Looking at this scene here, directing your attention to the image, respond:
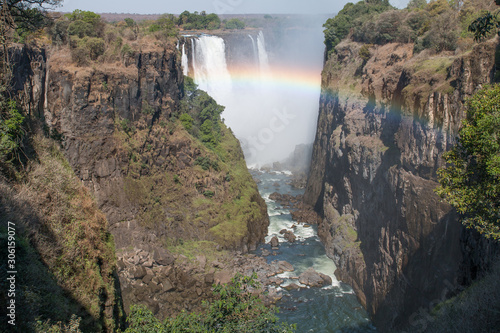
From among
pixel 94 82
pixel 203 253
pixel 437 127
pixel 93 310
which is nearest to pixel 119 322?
pixel 93 310

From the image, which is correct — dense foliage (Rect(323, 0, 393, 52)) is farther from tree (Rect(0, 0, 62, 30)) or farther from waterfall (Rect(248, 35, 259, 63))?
tree (Rect(0, 0, 62, 30))

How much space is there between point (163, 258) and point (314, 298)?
39.7 feet

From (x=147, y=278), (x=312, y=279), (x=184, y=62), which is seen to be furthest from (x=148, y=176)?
(x=184, y=62)

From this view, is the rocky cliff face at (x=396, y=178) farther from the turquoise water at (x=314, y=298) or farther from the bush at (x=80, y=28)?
the bush at (x=80, y=28)

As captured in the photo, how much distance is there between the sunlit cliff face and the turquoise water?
32.9 metres

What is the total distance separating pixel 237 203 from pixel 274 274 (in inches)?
434

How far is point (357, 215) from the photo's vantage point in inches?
1422

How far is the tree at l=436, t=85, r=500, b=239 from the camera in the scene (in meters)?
13.4

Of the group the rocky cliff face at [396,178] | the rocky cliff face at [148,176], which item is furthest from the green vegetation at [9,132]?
the rocky cliff face at [396,178]

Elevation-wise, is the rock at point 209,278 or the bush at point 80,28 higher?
the bush at point 80,28

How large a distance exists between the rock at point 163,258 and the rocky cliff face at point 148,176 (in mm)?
78

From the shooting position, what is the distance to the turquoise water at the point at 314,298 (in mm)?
28000

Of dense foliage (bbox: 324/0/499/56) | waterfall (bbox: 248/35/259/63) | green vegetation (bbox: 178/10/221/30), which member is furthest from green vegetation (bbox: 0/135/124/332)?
green vegetation (bbox: 178/10/221/30)

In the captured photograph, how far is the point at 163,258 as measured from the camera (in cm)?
3216
